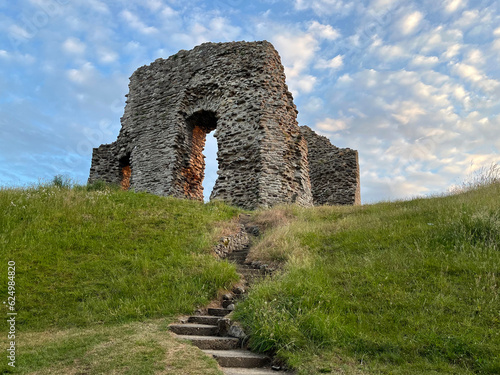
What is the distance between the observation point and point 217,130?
50.5 ft

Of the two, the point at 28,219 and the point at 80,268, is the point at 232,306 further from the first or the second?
the point at 28,219

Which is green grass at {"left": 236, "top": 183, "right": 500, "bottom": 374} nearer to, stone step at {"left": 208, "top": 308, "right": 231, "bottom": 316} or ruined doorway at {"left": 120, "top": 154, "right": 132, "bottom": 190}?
stone step at {"left": 208, "top": 308, "right": 231, "bottom": 316}

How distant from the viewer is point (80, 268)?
6.50m

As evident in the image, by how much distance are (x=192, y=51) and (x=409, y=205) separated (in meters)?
13.6

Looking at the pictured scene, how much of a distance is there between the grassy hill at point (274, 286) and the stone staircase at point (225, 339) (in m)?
0.20

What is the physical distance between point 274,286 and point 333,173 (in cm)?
1566

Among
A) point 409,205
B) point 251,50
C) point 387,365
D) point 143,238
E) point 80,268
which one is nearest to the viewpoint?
point 387,365

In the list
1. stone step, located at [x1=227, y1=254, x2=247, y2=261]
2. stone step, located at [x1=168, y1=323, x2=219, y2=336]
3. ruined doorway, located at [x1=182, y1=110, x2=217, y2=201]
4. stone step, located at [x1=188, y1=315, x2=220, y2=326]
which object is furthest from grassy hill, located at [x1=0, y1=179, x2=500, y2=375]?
ruined doorway, located at [x1=182, y1=110, x2=217, y2=201]

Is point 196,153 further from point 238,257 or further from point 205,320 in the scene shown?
point 205,320

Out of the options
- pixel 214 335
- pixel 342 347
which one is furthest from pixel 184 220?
pixel 342 347

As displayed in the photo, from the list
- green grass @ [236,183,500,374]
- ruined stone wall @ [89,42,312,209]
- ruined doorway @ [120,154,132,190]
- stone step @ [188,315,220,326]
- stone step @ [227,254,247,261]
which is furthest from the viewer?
ruined doorway @ [120,154,132,190]

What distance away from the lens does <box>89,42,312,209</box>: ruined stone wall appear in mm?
14086

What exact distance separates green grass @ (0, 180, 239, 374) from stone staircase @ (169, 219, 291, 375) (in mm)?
308

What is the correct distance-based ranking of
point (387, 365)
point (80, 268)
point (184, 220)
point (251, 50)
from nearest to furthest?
point (387, 365) → point (80, 268) → point (184, 220) → point (251, 50)
